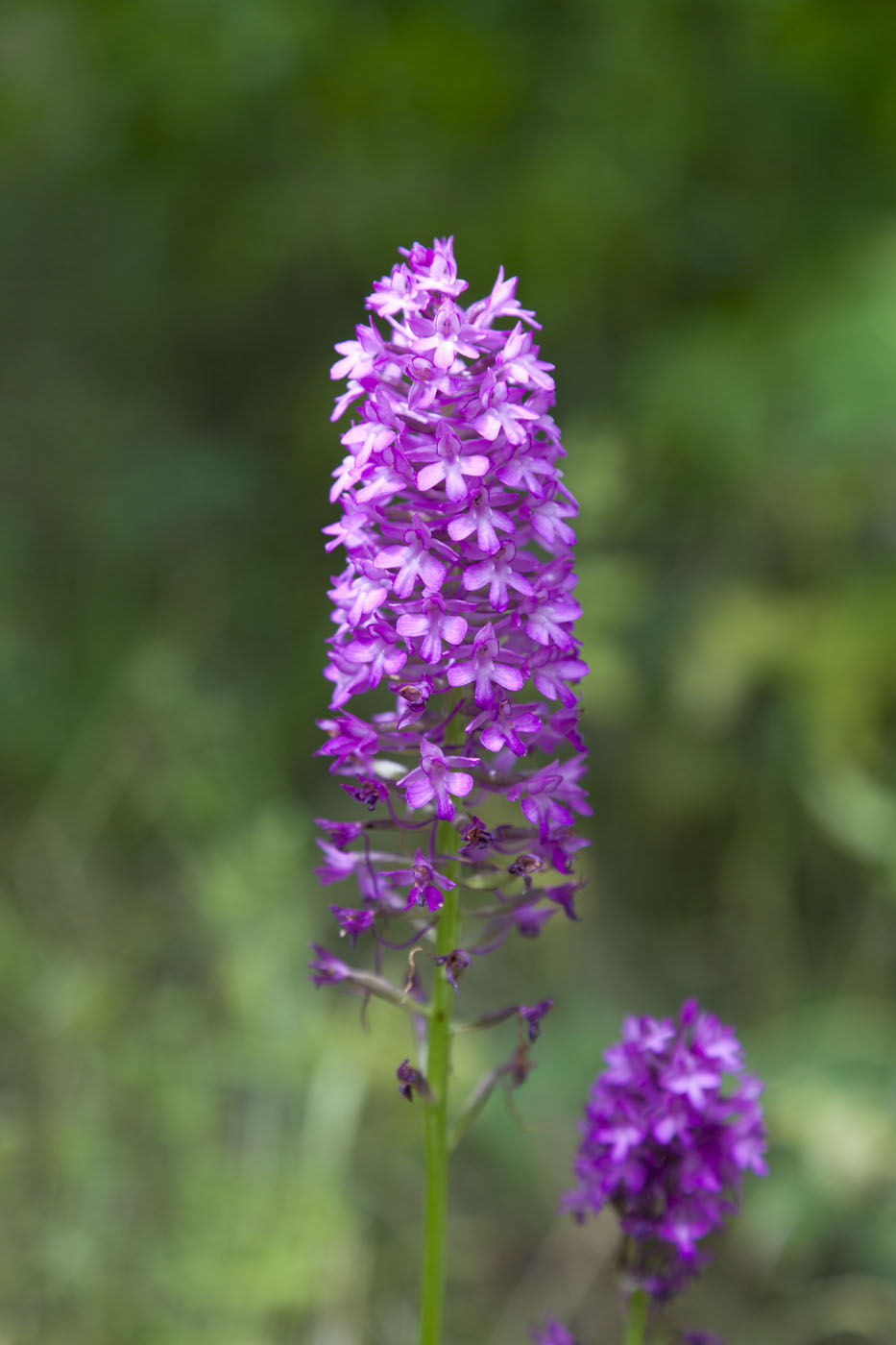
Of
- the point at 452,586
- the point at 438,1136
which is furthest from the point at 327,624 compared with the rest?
the point at 438,1136

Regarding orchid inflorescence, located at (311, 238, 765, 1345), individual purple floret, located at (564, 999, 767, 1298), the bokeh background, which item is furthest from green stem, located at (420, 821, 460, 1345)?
the bokeh background

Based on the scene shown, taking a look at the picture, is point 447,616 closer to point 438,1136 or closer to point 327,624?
point 438,1136

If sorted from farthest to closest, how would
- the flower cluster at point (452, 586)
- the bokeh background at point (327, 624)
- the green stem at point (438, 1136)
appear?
the bokeh background at point (327, 624), the green stem at point (438, 1136), the flower cluster at point (452, 586)

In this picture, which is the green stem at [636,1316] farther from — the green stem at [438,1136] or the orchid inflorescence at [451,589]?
the orchid inflorescence at [451,589]

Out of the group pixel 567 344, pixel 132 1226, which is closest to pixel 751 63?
pixel 567 344

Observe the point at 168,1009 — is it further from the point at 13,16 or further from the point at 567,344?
the point at 13,16

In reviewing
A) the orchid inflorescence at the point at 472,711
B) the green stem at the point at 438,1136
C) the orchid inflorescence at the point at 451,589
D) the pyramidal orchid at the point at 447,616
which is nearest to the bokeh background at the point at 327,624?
the green stem at the point at 438,1136

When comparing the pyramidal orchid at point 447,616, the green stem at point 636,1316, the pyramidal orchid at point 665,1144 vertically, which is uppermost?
the pyramidal orchid at point 447,616
